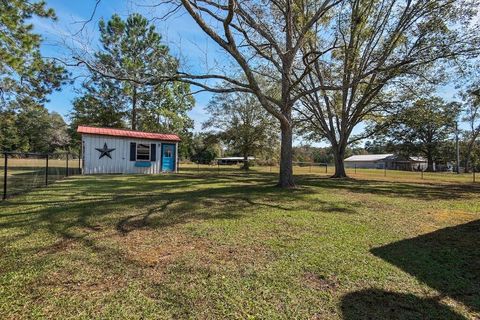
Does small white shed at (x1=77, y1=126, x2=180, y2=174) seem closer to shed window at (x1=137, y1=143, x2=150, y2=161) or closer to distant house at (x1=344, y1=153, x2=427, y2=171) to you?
shed window at (x1=137, y1=143, x2=150, y2=161)

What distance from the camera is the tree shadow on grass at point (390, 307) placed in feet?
7.86

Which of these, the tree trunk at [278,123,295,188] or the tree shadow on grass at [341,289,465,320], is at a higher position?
the tree trunk at [278,123,295,188]

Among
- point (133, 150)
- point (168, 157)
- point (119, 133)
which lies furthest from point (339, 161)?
point (119, 133)

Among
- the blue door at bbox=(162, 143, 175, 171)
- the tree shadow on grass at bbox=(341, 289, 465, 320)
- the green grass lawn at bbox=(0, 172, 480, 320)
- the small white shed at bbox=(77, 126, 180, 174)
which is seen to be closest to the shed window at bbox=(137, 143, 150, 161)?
the small white shed at bbox=(77, 126, 180, 174)

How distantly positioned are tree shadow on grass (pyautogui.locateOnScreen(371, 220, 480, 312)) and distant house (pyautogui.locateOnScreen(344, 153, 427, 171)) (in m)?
55.6

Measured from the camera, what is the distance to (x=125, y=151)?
1725 cm

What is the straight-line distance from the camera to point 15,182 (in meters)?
8.57

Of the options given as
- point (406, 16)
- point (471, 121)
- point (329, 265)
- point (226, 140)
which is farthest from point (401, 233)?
point (471, 121)

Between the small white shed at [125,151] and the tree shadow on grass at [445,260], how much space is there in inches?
622

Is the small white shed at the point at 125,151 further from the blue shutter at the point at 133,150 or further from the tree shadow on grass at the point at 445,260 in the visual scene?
the tree shadow on grass at the point at 445,260

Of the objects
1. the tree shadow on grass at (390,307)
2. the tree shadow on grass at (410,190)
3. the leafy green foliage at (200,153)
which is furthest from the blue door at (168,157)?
the leafy green foliage at (200,153)

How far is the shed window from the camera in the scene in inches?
702

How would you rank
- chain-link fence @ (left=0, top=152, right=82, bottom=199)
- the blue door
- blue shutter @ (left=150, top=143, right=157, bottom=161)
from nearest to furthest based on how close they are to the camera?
chain-link fence @ (left=0, top=152, right=82, bottom=199) < blue shutter @ (left=150, top=143, right=157, bottom=161) < the blue door

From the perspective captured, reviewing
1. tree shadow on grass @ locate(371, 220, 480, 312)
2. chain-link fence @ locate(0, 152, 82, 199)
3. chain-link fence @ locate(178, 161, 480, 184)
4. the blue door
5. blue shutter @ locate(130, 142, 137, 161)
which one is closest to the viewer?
tree shadow on grass @ locate(371, 220, 480, 312)
